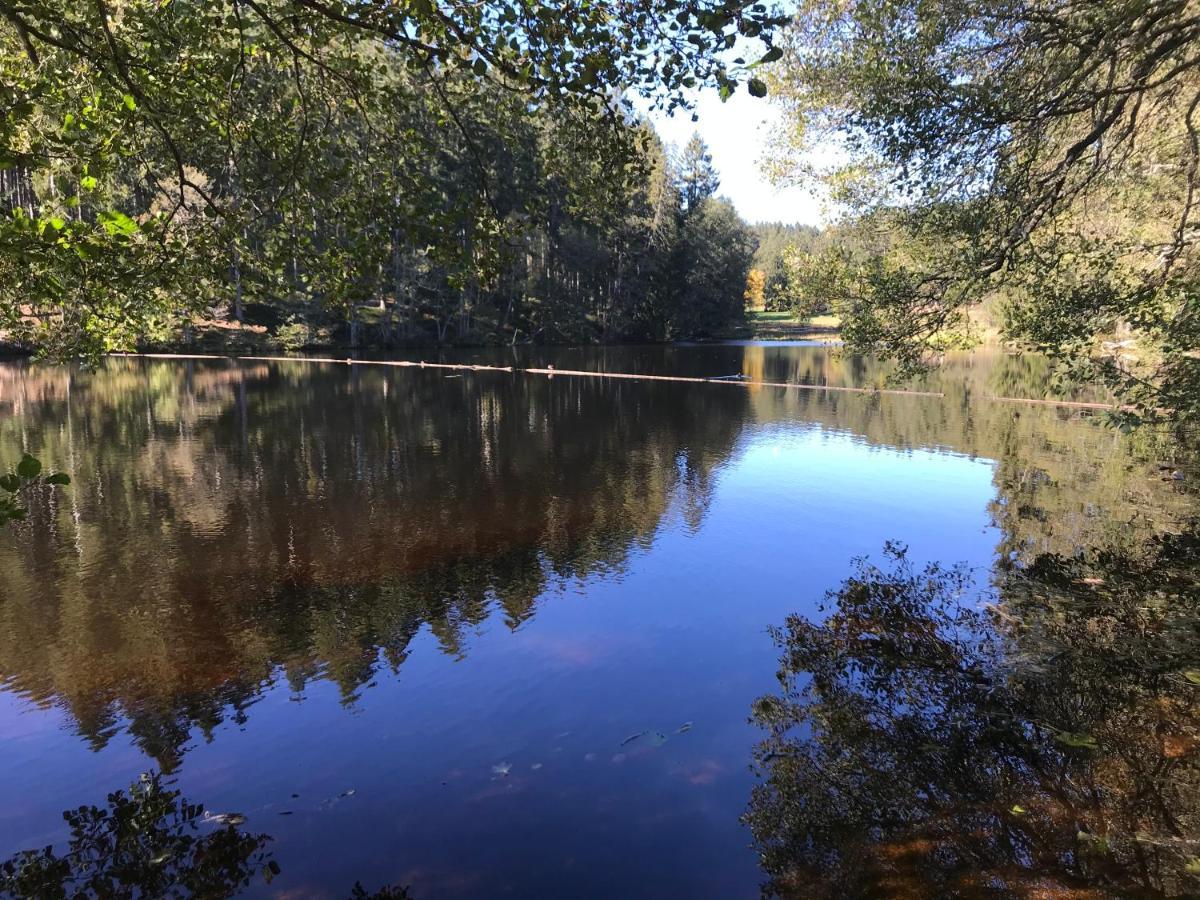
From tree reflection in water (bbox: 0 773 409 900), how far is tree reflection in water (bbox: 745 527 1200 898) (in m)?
4.01

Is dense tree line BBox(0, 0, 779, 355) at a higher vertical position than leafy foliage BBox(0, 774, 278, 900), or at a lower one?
higher

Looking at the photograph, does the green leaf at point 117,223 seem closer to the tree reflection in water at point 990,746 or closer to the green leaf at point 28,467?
the green leaf at point 28,467

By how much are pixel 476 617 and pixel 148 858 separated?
5.65 meters

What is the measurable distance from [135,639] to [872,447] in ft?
71.0

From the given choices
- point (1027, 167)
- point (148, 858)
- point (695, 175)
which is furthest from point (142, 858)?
point (695, 175)

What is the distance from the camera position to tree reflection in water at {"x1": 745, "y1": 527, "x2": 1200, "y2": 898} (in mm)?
5918

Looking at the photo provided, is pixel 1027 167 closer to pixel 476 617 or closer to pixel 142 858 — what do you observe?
pixel 476 617

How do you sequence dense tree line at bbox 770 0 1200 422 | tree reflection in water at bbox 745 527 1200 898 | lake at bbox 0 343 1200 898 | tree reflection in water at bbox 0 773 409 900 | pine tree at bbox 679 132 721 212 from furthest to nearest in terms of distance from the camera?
pine tree at bbox 679 132 721 212 → dense tree line at bbox 770 0 1200 422 → lake at bbox 0 343 1200 898 → tree reflection in water at bbox 0 773 409 900 → tree reflection in water at bbox 745 527 1200 898

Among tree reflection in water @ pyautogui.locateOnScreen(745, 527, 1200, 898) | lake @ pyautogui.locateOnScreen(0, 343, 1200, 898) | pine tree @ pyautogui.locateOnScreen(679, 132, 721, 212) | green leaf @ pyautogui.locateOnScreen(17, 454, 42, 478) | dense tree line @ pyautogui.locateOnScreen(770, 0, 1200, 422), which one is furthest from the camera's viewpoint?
pine tree @ pyautogui.locateOnScreen(679, 132, 721, 212)

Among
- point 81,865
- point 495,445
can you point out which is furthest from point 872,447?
point 81,865

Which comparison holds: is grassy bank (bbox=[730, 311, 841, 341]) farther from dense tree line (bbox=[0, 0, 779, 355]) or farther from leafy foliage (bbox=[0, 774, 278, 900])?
leafy foliage (bbox=[0, 774, 278, 900])

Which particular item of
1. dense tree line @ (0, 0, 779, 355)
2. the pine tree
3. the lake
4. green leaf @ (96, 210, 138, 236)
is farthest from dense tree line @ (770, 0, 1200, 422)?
the pine tree

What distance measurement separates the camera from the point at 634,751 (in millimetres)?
8109

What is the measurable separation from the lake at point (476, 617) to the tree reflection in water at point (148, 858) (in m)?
0.09
